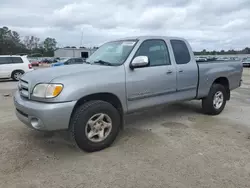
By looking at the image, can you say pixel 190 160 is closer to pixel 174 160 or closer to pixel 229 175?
pixel 174 160

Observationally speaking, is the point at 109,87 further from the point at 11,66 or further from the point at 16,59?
the point at 16,59

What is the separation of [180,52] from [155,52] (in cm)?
73

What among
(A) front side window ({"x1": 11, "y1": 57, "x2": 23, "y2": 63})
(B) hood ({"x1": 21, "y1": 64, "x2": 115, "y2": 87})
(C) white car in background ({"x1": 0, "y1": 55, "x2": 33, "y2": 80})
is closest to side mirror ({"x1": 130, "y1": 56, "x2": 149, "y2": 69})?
(B) hood ({"x1": 21, "y1": 64, "x2": 115, "y2": 87})

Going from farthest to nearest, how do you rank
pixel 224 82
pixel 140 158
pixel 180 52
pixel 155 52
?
pixel 224 82
pixel 180 52
pixel 155 52
pixel 140 158

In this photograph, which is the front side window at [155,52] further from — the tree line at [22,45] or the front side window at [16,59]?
the tree line at [22,45]

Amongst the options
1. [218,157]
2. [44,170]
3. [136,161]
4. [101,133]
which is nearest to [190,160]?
[218,157]

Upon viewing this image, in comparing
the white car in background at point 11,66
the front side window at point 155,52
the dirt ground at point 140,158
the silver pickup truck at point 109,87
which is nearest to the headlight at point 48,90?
the silver pickup truck at point 109,87

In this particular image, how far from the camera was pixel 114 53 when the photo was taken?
14.6 feet

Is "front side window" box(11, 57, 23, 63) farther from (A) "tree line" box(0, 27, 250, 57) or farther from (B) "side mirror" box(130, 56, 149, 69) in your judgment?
(A) "tree line" box(0, 27, 250, 57)

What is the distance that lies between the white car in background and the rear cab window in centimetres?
1173

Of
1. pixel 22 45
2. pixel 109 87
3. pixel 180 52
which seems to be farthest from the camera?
pixel 22 45

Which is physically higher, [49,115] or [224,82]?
[224,82]

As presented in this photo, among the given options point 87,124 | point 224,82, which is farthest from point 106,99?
point 224,82

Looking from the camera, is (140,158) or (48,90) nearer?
(48,90)
